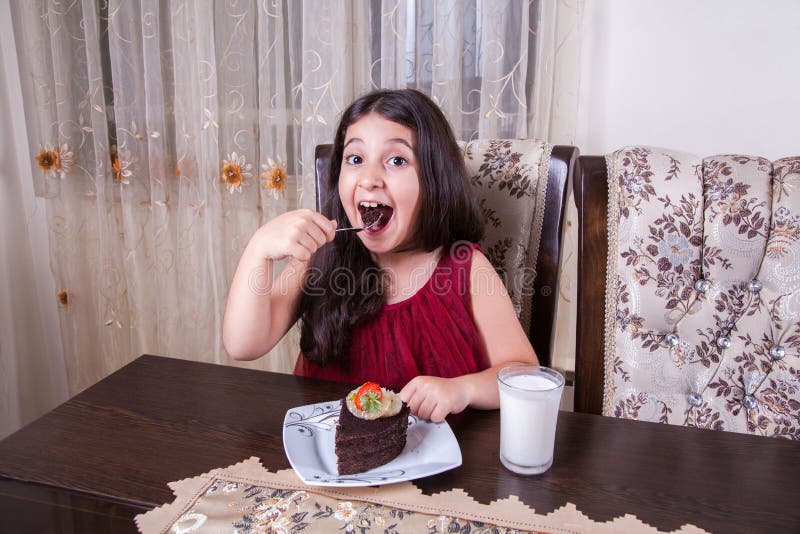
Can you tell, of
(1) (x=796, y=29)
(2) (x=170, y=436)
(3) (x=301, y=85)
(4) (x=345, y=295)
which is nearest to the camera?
Result: (2) (x=170, y=436)

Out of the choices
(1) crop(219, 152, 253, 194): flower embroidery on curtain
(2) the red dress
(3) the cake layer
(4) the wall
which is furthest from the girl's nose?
(1) crop(219, 152, 253, 194): flower embroidery on curtain

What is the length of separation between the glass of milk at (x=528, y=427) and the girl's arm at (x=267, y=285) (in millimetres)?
405

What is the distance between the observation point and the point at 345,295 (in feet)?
3.70

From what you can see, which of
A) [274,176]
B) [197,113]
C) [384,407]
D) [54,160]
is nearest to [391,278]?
[384,407]

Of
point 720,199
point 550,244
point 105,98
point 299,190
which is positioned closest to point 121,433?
point 550,244

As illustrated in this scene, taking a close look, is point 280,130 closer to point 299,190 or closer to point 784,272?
point 299,190

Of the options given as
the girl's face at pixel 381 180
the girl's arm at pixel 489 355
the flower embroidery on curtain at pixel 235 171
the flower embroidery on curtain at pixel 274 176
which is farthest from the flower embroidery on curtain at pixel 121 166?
the girl's arm at pixel 489 355

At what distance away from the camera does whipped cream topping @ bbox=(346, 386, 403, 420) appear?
2.32ft

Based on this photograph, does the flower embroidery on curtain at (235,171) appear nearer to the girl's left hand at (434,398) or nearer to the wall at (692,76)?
the wall at (692,76)

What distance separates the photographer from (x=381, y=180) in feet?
3.39

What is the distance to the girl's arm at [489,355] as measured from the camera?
0.81 m

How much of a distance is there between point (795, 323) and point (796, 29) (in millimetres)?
924

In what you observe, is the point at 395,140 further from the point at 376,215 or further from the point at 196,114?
the point at 196,114

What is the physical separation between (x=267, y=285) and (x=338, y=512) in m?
0.48
